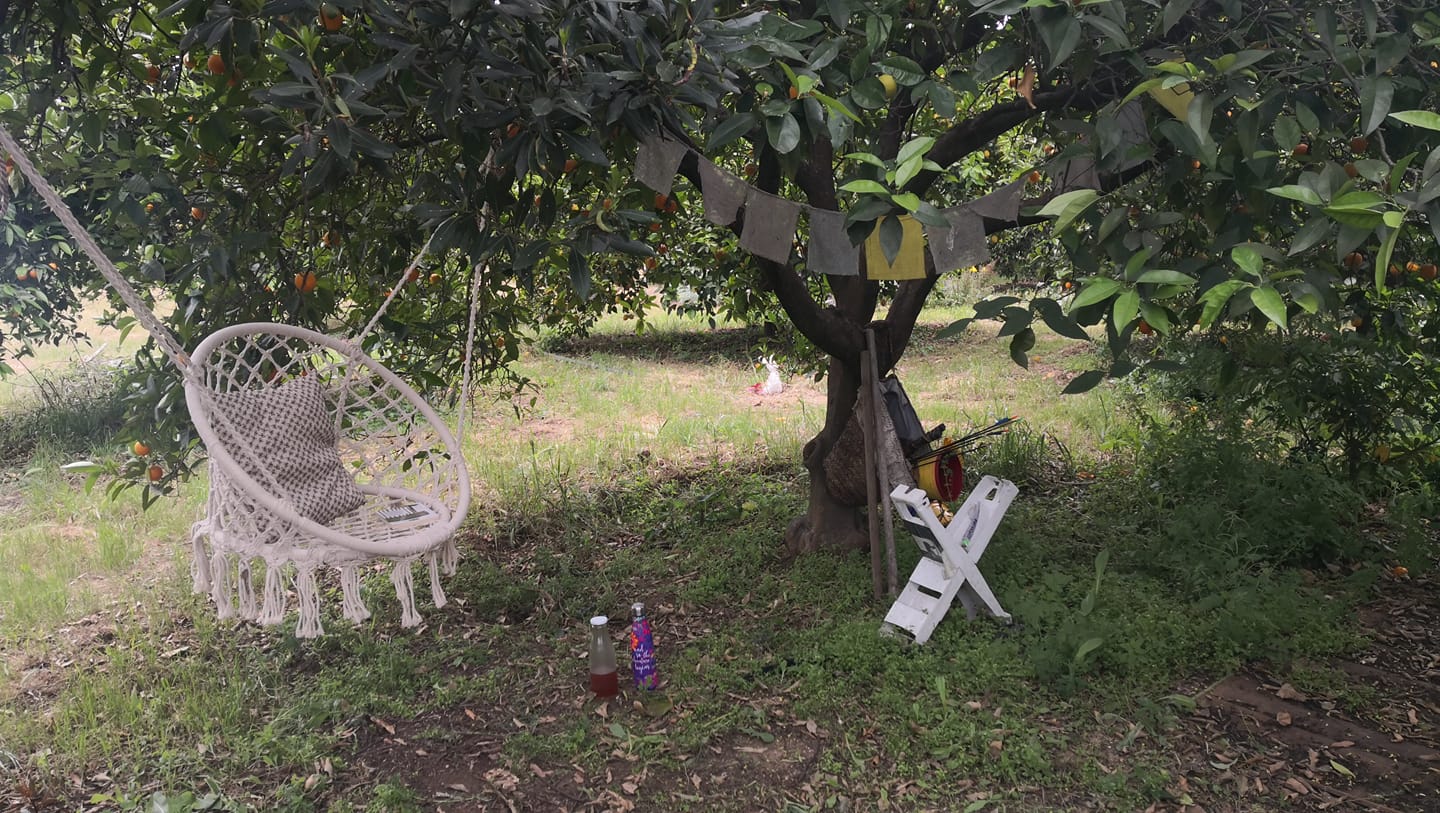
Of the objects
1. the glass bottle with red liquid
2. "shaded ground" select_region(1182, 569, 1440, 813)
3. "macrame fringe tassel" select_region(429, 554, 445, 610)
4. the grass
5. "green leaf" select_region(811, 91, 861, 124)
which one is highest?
"green leaf" select_region(811, 91, 861, 124)

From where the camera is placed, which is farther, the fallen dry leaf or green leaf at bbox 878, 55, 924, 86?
the fallen dry leaf

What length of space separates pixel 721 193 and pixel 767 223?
13 centimetres

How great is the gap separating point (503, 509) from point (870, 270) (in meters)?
2.47

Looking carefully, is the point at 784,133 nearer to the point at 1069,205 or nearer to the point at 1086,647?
the point at 1069,205

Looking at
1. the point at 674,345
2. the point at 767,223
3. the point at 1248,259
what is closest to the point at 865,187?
the point at 1248,259

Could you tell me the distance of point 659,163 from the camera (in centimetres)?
204

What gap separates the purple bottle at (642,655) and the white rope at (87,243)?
4.32 ft

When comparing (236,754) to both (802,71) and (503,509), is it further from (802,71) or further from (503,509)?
(802,71)

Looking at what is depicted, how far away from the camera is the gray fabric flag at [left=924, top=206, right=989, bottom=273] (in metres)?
2.24

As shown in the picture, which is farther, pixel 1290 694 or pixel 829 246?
pixel 1290 694

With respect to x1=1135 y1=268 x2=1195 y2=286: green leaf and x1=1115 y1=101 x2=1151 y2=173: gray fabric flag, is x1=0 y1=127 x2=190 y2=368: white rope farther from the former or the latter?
x1=1115 y1=101 x2=1151 y2=173: gray fabric flag

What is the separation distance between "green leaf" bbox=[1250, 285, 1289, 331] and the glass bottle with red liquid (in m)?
1.87

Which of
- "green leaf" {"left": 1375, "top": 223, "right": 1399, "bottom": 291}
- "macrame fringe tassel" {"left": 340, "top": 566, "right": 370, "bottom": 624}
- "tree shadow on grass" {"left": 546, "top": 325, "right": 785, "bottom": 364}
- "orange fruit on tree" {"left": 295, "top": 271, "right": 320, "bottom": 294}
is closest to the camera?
"green leaf" {"left": 1375, "top": 223, "right": 1399, "bottom": 291}

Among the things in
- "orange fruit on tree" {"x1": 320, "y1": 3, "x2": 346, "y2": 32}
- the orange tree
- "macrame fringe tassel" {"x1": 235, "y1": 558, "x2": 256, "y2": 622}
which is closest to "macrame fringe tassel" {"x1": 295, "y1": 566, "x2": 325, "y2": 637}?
"macrame fringe tassel" {"x1": 235, "y1": 558, "x2": 256, "y2": 622}
